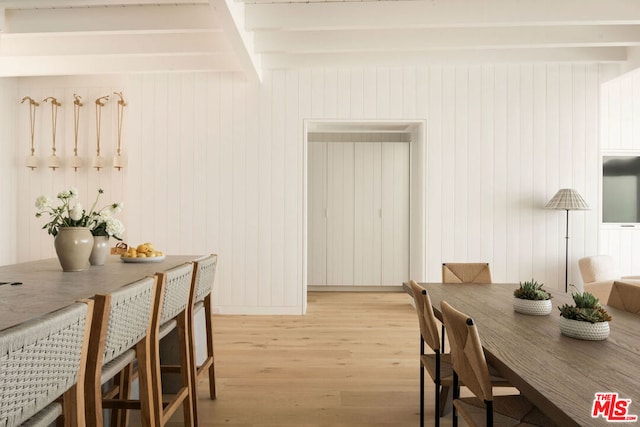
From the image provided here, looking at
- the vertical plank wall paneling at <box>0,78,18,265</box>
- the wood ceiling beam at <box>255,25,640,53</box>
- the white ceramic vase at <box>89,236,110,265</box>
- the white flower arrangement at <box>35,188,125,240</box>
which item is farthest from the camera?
the vertical plank wall paneling at <box>0,78,18,265</box>

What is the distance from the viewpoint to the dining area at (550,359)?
97 cm

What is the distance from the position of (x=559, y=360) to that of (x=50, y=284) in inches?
81.3

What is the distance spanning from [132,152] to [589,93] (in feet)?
18.6

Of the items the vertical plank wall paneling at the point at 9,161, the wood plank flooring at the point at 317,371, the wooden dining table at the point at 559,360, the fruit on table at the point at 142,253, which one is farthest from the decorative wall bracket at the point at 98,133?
the wooden dining table at the point at 559,360

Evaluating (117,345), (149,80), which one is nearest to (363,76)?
(149,80)

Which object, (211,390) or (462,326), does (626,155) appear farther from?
(211,390)

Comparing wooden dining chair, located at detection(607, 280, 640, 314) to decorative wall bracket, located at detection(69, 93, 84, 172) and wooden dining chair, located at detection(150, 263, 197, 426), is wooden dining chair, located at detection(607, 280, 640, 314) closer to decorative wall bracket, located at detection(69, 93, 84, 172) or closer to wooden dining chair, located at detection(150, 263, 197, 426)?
wooden dining chair, located at detection(150, 263, 197, 426)

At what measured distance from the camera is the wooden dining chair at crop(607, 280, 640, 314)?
1.95 m

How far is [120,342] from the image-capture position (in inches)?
54.5

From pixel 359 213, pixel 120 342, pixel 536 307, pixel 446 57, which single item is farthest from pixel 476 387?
pixel 359 213

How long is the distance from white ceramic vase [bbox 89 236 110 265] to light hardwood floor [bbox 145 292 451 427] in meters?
1.09

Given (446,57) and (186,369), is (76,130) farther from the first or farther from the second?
(446,57)

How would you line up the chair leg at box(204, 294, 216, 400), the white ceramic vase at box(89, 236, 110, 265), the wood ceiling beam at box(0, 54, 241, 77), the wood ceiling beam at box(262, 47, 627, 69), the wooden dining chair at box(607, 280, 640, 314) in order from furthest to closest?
1. the wood ceiling beam at box(262, 47, 627, 69)
2. the wood ceiling beam at box(0, 54, 241, 77)
3. the chair leg at box(204, 294, 216, 400)
4. the white ceramic vase at box(89, 236, 110, 265)
5. the wooden dining chair at box(607, 280, 640, 314)

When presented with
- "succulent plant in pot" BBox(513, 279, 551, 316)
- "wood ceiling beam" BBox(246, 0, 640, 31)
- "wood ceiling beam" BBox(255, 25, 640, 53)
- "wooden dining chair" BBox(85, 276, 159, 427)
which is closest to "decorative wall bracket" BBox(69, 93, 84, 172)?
"wood ceiling beam" BBox(255, 25, 640, 53)
